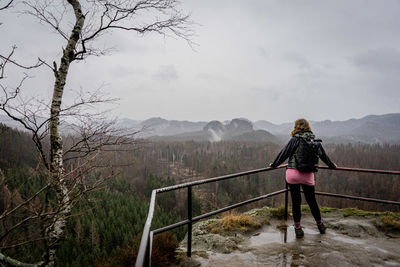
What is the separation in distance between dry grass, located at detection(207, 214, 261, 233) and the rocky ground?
3.5 inches

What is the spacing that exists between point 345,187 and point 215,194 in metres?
39.7

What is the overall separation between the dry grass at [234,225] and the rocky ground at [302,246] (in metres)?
0.09

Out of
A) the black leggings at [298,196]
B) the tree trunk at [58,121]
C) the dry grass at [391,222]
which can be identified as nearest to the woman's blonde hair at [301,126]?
the black leggings at [298,196]

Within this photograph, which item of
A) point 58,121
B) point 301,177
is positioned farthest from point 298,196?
point 58,121

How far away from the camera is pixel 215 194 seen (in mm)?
61781

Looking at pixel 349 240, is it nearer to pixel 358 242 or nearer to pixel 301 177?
pixel 358 242

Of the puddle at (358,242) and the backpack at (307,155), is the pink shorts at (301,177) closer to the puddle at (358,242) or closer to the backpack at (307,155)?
the backpack at (307,155)

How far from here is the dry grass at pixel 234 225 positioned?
4.28 m

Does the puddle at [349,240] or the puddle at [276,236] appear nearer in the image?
the puddle at [349,240]

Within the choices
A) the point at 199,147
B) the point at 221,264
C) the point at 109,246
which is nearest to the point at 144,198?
the point at 109,246

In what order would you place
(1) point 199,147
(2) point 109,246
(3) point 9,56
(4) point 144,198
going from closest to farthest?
(3) point 9,56
(2) point 109,246
(4) point 144,198
(1) point 199,147

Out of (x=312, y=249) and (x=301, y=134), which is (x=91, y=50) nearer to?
(x=301, y=134)

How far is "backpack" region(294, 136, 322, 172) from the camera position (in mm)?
3415

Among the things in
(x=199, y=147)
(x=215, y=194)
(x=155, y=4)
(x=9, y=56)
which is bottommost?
(x=215, y=194)
